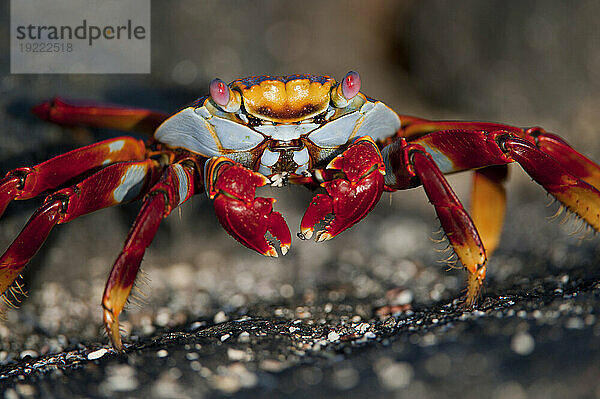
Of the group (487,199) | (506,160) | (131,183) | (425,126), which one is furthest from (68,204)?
(487,199)

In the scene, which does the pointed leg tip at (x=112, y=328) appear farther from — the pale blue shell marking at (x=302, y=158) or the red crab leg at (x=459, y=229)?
the red crab leg at (x=459, y=229)

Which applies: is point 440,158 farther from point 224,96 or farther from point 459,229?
point 224,96

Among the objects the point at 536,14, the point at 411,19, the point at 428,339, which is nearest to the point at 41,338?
the point at 428,339

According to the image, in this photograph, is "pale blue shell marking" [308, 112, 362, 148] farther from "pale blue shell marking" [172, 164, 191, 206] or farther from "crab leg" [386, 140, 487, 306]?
"pale blue shell marking" [172, 164, 191, 206]

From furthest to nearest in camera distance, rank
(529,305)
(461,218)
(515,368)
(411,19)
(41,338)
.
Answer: (411,19)
(41,338)
(461,218)
(529,305)
(515,368)

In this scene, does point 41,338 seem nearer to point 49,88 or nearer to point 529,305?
point 49,88

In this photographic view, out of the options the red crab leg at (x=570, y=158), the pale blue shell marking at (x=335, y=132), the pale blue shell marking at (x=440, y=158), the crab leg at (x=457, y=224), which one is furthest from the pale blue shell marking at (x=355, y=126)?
the red crab leg at (x=570, y=158)
